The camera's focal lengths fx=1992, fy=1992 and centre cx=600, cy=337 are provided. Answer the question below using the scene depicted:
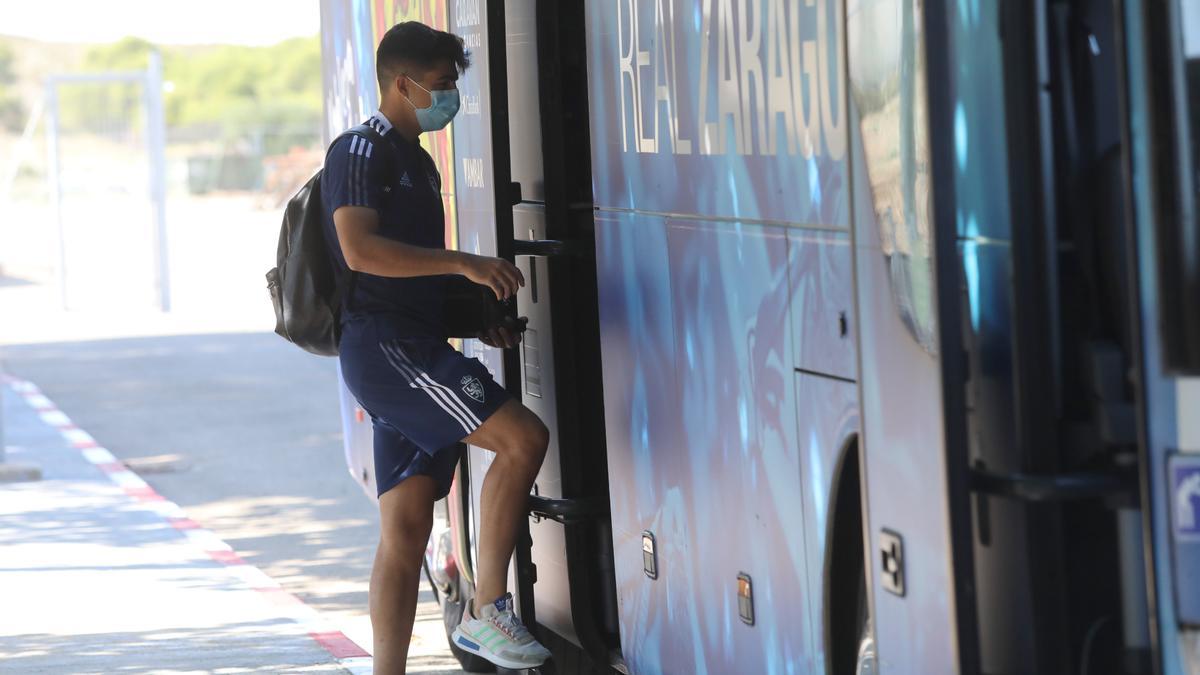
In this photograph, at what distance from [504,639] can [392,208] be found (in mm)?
1238

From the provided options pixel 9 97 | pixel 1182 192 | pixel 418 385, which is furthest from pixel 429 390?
pixel 9 97

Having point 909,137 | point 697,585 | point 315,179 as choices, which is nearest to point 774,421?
point 697,585

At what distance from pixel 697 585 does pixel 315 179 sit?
1.68 metres

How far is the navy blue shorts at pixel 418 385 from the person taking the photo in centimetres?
541

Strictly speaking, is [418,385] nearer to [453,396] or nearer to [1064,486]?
[453,396]

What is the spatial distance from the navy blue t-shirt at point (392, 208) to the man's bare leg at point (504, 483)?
0.35 meters

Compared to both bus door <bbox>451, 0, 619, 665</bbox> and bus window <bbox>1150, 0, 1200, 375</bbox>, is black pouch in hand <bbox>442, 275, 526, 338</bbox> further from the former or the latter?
bus window <bbox>1150, 0, 1200, 375</bbox>

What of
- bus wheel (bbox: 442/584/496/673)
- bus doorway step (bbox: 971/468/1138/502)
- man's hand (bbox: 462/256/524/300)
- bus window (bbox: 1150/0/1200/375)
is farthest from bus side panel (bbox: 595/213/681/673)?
bus window (bbox: 1150/0/1200/375)

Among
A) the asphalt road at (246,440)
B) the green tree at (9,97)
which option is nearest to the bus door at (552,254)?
the asphalt road at (246,440)

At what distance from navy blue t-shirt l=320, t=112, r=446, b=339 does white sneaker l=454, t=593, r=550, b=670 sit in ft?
2.60

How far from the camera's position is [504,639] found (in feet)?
18.2

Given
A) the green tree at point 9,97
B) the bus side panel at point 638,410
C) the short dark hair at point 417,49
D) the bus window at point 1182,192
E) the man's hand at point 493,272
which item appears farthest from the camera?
the green tree at point 9,97

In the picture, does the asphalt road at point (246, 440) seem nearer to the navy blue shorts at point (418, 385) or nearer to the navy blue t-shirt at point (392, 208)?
the navy blue shorts at point (418, 385)

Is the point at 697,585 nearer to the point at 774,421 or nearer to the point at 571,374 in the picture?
the point at 774,421
